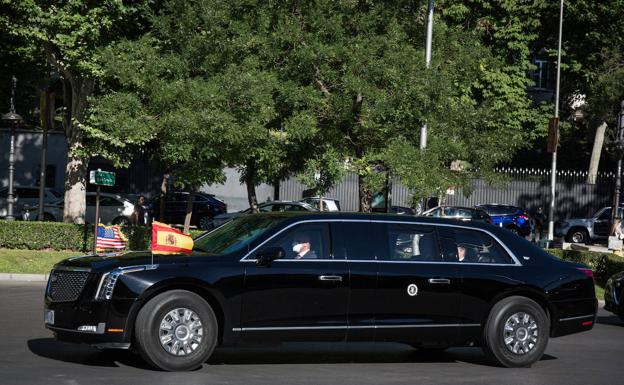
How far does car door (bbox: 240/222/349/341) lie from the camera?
34.6 feet

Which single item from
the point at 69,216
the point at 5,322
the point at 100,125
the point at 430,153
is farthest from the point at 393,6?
the point at 5,322

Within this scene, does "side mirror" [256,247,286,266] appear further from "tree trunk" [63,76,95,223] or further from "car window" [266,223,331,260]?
"tree trunk" [63,76,95,223]

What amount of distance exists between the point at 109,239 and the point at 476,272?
50.3 feet

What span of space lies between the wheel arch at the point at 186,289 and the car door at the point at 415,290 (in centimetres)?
162

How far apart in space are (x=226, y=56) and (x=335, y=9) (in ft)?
12.1

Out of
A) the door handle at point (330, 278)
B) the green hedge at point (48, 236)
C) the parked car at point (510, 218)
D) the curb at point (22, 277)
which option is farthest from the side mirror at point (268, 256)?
the parked car at point (510, 218)

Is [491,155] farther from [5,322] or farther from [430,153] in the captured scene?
[5,322]

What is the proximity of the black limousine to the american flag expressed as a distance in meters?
13.8

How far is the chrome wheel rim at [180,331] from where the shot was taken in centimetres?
1028

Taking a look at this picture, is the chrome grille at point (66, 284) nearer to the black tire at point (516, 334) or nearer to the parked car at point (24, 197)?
the black tire at point (516, 334)

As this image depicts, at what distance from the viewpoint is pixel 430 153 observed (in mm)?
26781

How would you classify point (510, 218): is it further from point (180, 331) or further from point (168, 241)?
point (180, 331)

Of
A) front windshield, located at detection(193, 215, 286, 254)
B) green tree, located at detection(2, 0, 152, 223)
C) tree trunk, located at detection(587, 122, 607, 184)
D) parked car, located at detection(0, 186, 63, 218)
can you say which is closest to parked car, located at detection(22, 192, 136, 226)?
parked car, located at detection(0, 186, 63, 218)

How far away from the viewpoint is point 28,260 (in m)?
24.6
